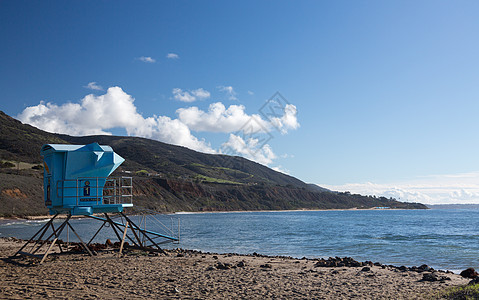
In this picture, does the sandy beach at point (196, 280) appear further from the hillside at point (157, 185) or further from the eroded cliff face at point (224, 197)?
the eroded cliff face at point (224, 197)

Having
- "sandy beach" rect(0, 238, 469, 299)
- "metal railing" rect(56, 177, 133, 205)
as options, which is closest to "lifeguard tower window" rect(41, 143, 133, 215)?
"metal railing" rect(56, 177, 133, 205)

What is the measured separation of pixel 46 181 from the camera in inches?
714

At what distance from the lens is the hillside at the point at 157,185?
65013mm

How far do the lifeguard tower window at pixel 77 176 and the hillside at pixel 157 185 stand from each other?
22771 mm

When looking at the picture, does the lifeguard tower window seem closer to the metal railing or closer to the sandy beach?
the metal railing

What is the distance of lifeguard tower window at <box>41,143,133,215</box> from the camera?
55.2 feet

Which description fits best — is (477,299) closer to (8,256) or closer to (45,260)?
(45,260)

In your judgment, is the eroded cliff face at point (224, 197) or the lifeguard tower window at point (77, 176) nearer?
the lifeguard tower window at point (77, 176)

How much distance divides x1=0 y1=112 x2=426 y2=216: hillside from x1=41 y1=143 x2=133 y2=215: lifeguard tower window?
22771 millimetres

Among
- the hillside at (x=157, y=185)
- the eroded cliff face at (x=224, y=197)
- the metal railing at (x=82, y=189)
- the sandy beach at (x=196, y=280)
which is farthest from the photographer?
the eroded cliff face at (x=224, y=197)

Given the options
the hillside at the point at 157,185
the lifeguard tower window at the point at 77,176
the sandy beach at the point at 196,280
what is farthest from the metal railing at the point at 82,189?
the hillside at the point at 157,185

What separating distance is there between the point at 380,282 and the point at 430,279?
5.85 ft

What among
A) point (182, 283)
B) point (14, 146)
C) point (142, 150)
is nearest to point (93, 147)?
point (182, 283)

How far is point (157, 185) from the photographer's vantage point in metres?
112
